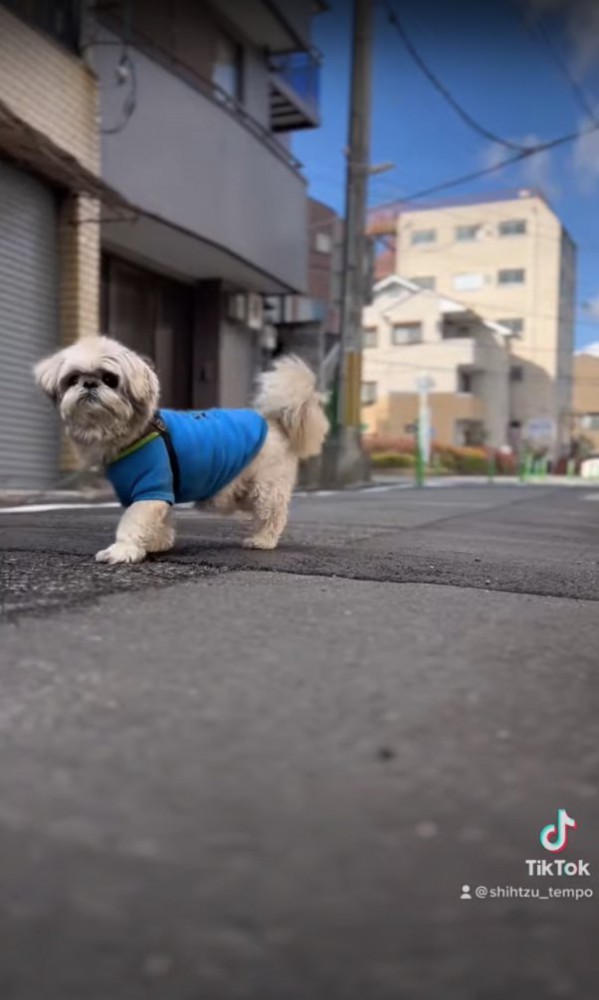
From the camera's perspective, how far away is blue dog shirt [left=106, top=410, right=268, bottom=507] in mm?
3148

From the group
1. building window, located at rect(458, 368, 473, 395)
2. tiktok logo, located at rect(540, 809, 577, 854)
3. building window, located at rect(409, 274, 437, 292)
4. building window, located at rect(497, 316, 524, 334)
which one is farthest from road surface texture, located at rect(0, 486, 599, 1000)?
building window, located at rect(409, 274, 437, 292)

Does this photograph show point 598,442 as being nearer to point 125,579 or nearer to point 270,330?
point 270,330

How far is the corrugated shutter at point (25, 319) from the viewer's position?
759 centimetres

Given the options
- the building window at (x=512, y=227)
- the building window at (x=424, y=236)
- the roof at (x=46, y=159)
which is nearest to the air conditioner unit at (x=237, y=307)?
the roof at (x=46, y=159)

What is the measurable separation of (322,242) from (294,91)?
1449 centimetres

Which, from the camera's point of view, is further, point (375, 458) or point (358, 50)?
point (375, 458)

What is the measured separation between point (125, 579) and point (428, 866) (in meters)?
1.87

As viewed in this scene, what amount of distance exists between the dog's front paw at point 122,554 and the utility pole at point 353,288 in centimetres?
949

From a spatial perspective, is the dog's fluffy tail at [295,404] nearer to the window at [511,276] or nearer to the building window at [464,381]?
the building window at [464,381]

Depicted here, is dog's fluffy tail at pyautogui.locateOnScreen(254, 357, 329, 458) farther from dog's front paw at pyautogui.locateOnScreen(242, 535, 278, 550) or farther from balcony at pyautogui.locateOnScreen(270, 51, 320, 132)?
balcony at pyautogui.locateOnScreen(270, 51, 320, 132)

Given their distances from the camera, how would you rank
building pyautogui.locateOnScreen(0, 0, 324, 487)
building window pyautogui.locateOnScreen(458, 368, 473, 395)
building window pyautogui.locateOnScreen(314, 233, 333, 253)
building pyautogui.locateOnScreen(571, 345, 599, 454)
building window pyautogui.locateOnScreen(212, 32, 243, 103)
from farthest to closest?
building window pyautogui.locateOnScreen(458, 368, 473, 395) < building window pyautogui.locateOnScreen(314, 233, 333, 253) < building pyautogui.locateOnScreen(571, 345, 599, 454) < building window pyautogui.locateOnScreen(212, 32, 243, 103) < building pyautogui.locateOnScreen(0, 0, 324, 487)

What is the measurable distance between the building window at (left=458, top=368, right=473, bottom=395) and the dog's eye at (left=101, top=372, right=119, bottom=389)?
114ft

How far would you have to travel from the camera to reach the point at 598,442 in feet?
96.4

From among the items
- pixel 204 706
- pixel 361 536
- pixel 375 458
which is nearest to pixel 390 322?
pixel 375 458
